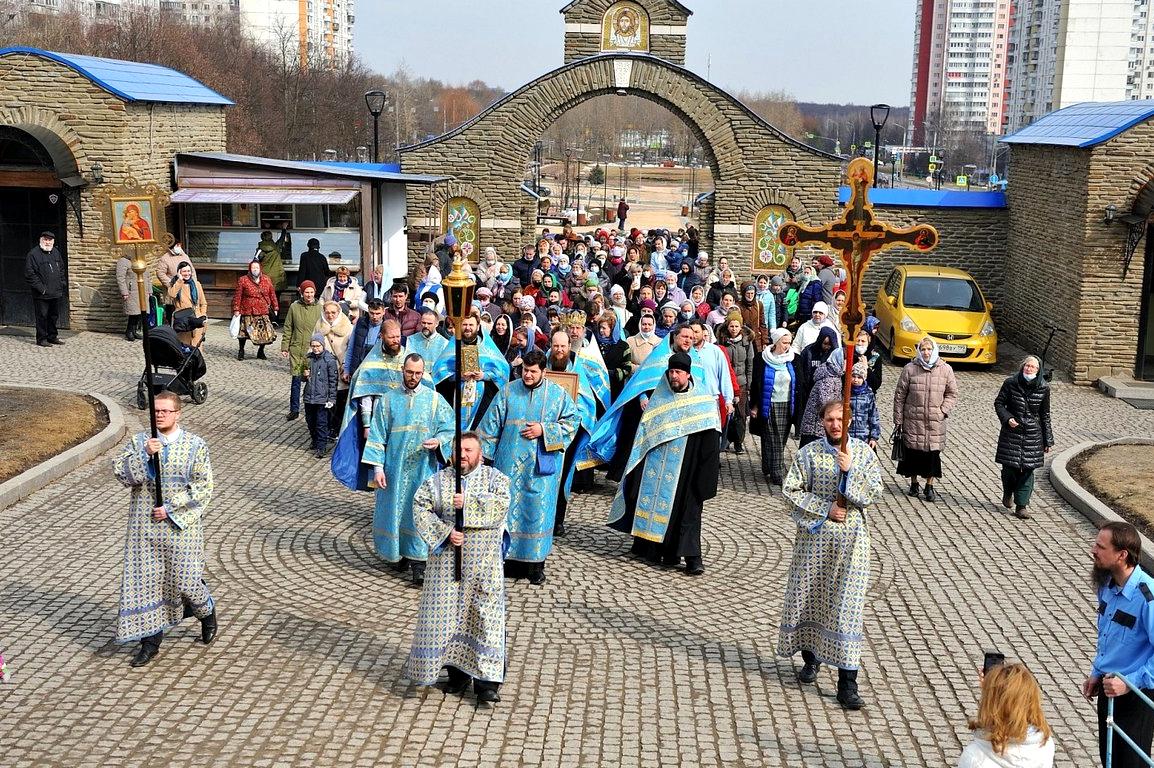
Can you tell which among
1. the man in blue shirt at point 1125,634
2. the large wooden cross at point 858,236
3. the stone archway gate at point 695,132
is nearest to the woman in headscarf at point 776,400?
the large wooden cross at point 858,236

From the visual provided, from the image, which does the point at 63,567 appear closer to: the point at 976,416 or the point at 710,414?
the point at 710,414

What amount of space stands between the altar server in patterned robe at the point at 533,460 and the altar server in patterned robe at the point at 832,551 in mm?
2394

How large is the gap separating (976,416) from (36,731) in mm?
12888

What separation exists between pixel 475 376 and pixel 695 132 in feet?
59.2

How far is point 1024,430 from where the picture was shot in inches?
495

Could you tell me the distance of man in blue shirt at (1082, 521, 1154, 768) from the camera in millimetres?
6344

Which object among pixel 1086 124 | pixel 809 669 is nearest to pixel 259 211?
pixel 1086 124

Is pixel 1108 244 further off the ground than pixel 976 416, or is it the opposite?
pixel 1108 244

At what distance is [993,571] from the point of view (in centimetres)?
1101

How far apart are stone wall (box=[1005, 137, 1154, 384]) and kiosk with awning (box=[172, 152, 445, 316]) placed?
34.3 ft

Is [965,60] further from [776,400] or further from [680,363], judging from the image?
[680,363]

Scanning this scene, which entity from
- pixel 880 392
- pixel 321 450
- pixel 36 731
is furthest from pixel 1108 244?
pixel 36 731

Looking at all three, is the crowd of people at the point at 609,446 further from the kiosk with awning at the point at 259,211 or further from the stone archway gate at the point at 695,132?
the stone archway gate at the point at 695,132

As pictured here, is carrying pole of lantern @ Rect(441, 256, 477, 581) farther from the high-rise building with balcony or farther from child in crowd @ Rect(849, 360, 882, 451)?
the high-rise building with balcony
